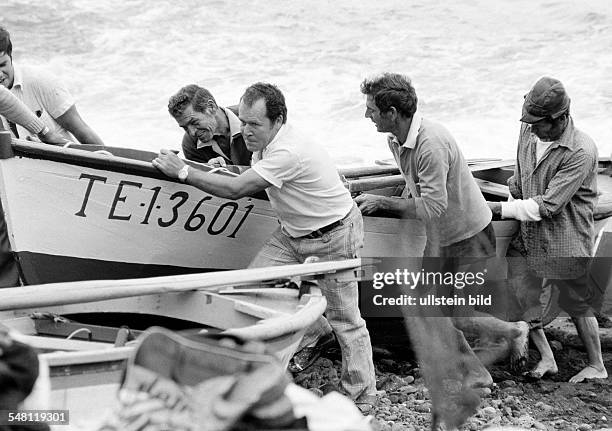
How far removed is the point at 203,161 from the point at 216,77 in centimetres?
1390

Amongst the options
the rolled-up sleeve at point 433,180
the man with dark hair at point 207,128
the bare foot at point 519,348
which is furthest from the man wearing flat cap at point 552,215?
the man with dark hair at point 207,128

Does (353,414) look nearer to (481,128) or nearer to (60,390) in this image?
(60,390)

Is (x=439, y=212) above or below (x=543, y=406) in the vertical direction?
above

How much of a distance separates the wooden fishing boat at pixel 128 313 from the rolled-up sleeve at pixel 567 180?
64.3 inches

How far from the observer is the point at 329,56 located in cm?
2116

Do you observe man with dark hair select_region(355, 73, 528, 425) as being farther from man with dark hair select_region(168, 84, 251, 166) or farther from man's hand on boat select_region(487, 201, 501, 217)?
man with dark hair select_region(168, 84, 251, 166)

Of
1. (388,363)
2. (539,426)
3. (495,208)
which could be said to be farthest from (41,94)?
(539,426)

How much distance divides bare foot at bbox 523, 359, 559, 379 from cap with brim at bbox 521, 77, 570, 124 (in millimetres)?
1746

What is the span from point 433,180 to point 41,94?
2.67 meters

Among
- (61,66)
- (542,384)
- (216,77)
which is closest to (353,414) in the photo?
(542,384)

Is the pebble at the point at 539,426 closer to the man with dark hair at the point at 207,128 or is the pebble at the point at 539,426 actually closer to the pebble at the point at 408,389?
the pebble at the point at 408,389

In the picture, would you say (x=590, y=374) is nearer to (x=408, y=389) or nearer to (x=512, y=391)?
(x=512, y=391)

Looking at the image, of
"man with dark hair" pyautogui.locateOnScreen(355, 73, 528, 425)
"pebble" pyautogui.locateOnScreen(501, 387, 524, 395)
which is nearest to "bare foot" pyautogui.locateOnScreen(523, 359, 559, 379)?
"man with dark hair" pyautogui.locateOnScreen(355, 73, 528, 425)

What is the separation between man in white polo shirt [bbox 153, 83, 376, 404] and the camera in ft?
18.4
